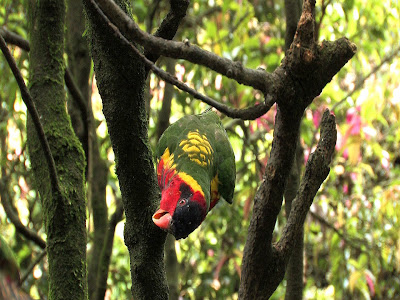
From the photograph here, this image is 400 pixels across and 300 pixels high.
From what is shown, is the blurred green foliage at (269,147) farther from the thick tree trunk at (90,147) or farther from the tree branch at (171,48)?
the tree branch at (171,48)

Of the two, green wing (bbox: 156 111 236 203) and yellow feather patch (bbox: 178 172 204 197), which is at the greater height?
green wing (bbox: 156 111 236 203)

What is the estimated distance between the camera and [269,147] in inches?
128

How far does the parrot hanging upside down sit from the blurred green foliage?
842mm

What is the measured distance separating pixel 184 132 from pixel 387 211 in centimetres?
258

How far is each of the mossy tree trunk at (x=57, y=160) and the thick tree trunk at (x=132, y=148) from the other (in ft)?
0.52

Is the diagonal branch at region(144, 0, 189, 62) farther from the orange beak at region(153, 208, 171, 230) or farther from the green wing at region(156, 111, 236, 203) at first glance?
the green wing at region(156, 111, 236, 203)

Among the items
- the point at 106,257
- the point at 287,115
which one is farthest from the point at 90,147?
the point at 287,115

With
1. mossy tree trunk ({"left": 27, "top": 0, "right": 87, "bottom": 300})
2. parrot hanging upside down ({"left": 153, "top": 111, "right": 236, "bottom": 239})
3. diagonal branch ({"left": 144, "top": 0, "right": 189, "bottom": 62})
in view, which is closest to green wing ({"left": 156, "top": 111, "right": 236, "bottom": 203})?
parrot hanging upside down ({"left": 153, "top": 111, "right": 236, "bottom": 239})

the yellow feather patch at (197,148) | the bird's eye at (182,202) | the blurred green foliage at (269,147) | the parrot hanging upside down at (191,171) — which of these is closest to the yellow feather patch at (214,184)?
the parrot hanging upside down at (191,171)

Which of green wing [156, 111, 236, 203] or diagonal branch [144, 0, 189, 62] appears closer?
diagonal branch [144, 0, 189, 62]

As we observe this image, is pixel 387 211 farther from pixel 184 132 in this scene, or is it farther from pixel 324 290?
pixel 184 132

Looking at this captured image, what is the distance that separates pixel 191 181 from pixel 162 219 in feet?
1.19

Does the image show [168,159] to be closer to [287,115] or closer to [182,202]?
[182,202]

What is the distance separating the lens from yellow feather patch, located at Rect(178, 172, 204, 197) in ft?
5.62
